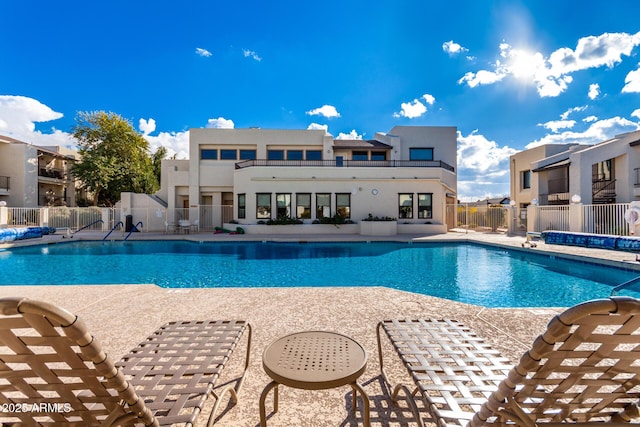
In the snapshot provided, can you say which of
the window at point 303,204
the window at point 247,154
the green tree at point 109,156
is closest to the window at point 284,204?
the window at point 303,204

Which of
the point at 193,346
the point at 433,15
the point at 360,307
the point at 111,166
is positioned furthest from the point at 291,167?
the point at 111,166

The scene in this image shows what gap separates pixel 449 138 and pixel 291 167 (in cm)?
1389

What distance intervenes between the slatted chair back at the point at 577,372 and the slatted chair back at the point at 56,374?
160cm

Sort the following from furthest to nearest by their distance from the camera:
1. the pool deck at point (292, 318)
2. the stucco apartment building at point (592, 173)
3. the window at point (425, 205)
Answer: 1. the window at point (425, 205)
2. the stucco apartment building at point (592, 173)
3. the pool deck at point (292, 318)

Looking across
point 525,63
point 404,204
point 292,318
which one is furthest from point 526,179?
point 292,318

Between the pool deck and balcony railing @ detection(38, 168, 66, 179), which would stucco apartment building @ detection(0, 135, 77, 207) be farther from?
the pool deck

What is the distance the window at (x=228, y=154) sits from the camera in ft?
67.5

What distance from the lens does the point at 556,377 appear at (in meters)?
1.18

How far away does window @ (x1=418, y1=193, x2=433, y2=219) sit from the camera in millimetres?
17828

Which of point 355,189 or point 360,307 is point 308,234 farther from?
point 360,307

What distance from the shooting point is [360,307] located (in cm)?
434

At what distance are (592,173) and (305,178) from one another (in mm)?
18661

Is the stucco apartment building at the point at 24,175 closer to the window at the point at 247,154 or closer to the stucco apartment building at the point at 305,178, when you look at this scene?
the stucco apartment building at the point at 305,178

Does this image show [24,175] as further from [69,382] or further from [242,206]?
[69,382]
